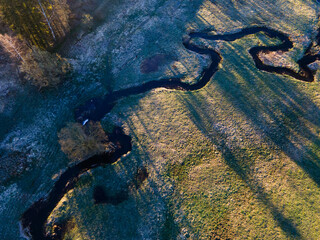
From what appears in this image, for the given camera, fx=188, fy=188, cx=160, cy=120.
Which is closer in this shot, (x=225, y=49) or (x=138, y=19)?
(x=225, y=49)

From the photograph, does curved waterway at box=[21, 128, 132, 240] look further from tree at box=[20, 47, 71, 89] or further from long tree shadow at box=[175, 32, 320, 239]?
tree at box=[20, 47, 71, 89]

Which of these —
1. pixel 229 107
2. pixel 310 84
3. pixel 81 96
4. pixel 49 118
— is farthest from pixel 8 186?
pixel 310 84

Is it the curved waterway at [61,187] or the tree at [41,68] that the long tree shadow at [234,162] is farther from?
the tree at [41,68]

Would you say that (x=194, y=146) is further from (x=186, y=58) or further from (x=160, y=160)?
(x=186, y=58)

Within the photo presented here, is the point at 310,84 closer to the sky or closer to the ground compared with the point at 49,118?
closer to the ground

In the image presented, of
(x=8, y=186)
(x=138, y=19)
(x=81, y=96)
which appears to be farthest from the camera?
(x=138, y=19)

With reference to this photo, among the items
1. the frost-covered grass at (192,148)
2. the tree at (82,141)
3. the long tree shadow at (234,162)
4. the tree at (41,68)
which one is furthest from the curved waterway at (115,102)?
the tree at (41,68)

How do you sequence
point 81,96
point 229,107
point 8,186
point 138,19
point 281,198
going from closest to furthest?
point 281,198 → point 8,186 → point 229,107 → point 81,96 → point 138,19
